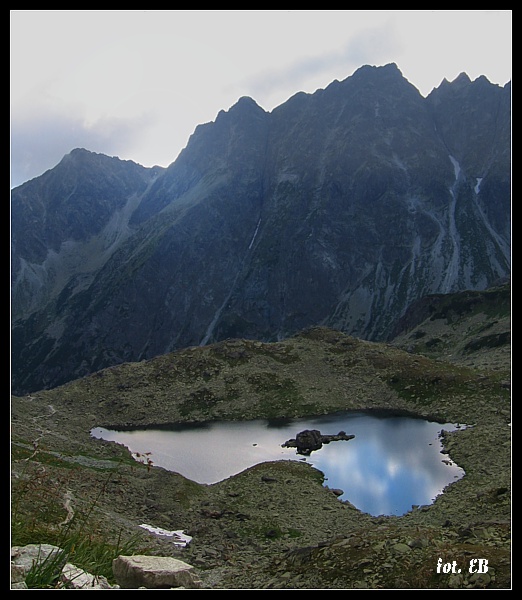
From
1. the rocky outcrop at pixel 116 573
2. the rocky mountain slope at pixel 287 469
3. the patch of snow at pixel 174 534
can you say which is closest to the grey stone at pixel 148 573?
the rocky outcrop at pixel 116 573

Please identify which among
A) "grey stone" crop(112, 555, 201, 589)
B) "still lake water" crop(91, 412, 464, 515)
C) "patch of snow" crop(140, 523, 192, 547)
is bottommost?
"still lake water" crop(91, 412, 464, 515)

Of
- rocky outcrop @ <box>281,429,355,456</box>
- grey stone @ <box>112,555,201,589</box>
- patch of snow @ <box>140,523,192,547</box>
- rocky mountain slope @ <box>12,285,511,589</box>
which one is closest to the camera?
grey stone @ <box>112,555,201,589</box>

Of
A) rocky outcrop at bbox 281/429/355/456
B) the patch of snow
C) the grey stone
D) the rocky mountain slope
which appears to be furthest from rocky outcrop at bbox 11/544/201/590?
rocky outcrop at bbox 281/429/355/456

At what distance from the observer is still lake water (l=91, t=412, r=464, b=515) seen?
4281 cm

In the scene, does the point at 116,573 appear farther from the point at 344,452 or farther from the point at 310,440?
the point at 310,440

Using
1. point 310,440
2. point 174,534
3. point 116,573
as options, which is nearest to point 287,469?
point 310,440

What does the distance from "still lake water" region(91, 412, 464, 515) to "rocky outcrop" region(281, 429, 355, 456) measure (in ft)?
2.87

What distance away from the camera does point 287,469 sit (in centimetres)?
4641

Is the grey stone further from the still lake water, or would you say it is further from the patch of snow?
the still lake water

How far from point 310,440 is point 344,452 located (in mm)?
4383

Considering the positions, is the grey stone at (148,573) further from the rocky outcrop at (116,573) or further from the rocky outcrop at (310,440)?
the rocky outcrop at (310,440)
